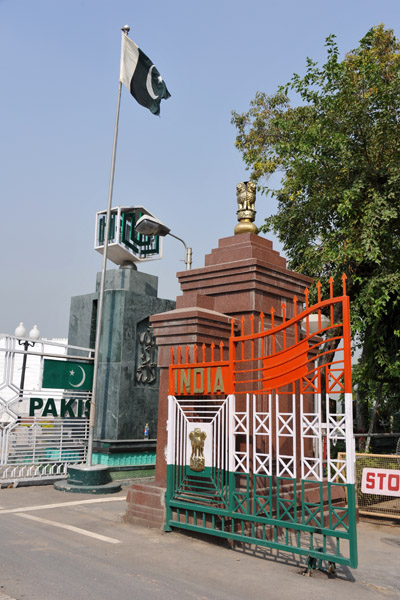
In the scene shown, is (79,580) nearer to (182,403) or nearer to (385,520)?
(182,403)

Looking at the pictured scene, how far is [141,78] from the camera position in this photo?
15.0 metres

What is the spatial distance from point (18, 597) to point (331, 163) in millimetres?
12180

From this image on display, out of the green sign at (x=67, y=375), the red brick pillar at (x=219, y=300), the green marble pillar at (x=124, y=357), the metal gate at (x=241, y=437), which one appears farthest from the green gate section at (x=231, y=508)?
the green sign at (x=67, y=375)

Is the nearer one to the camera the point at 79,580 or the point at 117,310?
the point at 79,580

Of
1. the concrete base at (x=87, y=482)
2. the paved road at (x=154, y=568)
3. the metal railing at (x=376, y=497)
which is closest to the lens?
the paved road at (x=154, y=568)

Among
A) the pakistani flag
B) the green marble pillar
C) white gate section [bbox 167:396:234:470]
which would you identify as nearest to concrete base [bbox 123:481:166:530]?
white gate section [bbox 167:396:234:470]

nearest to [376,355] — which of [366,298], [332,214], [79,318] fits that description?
[366,298]

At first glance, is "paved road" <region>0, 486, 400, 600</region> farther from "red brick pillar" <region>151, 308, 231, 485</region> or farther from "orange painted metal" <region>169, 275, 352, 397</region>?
"orange painted metal" <region>169, 275, 352, 397</region>

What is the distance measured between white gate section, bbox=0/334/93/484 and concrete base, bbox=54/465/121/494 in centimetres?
115

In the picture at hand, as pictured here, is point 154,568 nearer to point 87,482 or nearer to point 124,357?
point 87,482

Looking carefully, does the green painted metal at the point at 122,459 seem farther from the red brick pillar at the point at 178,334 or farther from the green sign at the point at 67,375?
the red brick pillar at the point at 178,334

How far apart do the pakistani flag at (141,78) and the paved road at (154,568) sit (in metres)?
11.5

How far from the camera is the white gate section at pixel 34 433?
12047mm

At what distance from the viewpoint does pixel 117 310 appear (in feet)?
46.3
